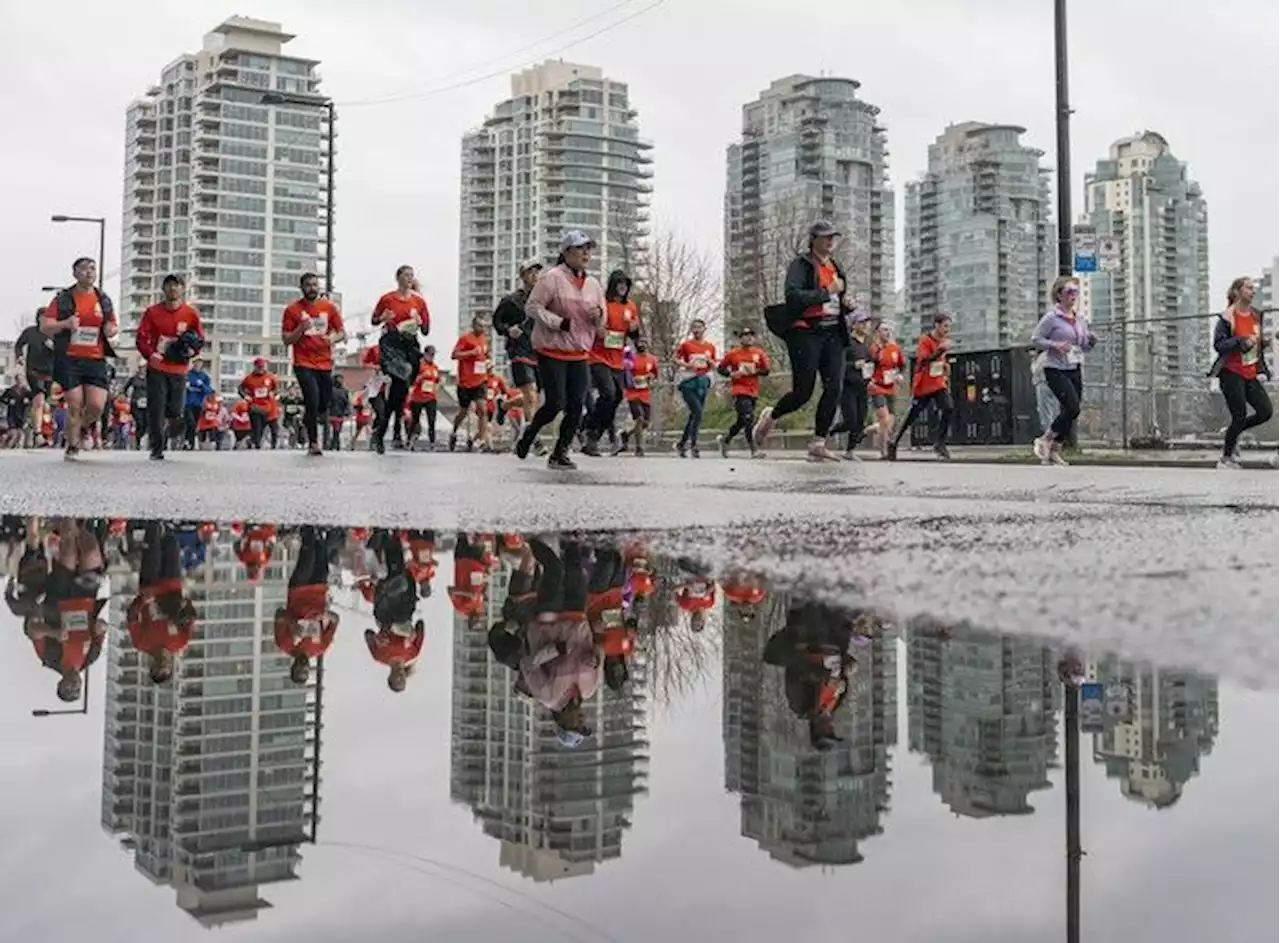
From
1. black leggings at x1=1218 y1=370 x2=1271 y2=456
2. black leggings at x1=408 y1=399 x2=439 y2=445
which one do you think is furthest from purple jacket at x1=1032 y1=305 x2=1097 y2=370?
black leggings at x1=408 y1=399 x2=439 y2=445

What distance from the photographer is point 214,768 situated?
175cm

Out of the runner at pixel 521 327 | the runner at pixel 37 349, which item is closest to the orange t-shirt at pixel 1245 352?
the runner at pixel 521 327

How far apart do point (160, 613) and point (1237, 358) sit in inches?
535

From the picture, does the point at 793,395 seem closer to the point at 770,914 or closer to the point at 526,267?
the point at 526,267

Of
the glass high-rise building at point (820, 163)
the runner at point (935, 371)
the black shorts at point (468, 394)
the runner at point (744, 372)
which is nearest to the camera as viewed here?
the runner at point (935, 371)

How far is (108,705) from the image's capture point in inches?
84.7

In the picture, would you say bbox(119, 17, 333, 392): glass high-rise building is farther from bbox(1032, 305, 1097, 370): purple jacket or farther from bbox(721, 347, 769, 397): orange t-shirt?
bbox(1032, 305, 1097, 370): purple jacket

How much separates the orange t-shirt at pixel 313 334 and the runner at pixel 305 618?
40.5 feet

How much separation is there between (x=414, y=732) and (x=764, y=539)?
311 centimetres

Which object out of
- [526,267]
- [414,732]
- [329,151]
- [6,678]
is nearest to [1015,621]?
[414,732]

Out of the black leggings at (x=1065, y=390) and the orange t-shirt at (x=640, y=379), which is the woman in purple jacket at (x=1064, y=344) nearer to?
the black leggings at (x=1065, y=390)

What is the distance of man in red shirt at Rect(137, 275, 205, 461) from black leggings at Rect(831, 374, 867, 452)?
734 cm

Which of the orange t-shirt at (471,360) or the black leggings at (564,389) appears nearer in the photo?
the black leggings at (564,389)

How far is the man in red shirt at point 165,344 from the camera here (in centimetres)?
1532
